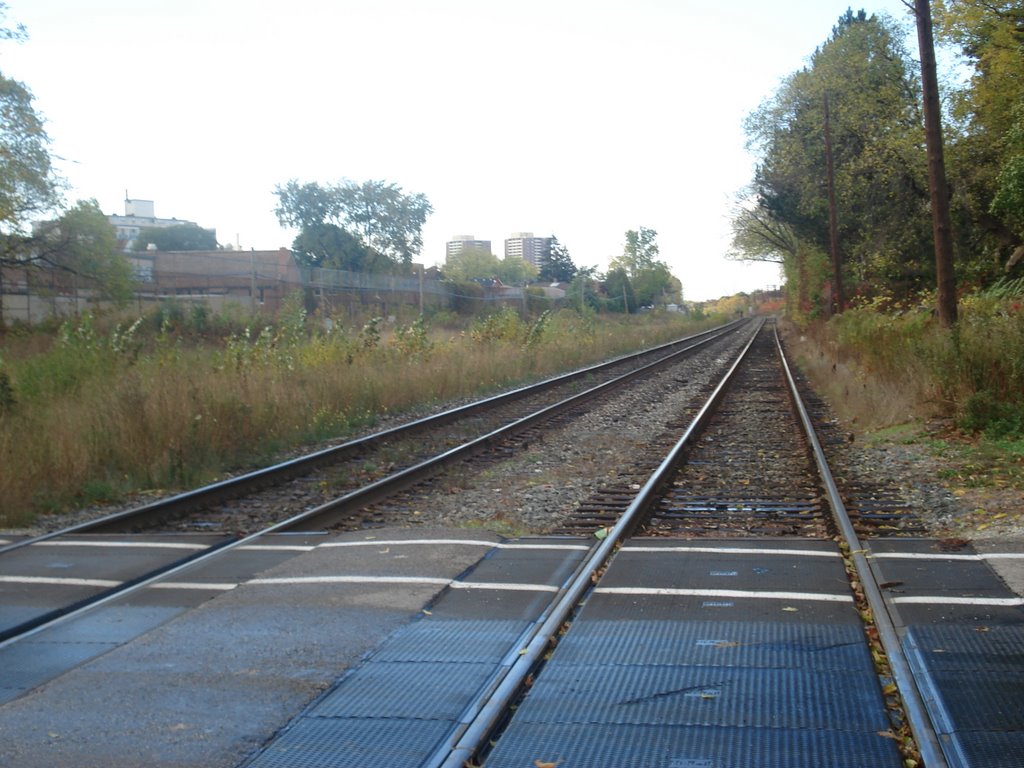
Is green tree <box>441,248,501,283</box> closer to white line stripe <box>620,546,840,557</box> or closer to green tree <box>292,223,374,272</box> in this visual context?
green tree <box>292,223,374,272</box>

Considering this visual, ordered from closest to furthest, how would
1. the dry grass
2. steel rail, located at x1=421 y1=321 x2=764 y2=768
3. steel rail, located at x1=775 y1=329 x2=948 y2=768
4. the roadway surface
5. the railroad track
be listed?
steel rail, located at x1=775 y1=329 x2=948 y2=768
steel rail, located at x1=421 y1=321 x2=764 y2=768
the roadway surface
the railroad track
the dry grass

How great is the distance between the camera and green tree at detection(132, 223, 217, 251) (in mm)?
109750

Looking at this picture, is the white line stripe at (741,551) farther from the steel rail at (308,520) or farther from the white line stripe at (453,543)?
the steel rail at (308,520)

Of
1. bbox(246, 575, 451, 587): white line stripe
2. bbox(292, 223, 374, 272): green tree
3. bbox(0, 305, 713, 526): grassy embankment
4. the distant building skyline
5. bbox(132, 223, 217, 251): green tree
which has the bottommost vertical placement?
bbox(246, 575, 451, 587): white line stripe

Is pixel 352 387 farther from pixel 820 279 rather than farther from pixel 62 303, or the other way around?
pixel 820 279

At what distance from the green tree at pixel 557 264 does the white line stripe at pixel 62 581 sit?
5148 inches

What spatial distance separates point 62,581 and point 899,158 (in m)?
31.1

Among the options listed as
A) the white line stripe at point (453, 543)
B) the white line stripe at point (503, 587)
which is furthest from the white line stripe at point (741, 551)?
the white line stripe at point (503, 587)

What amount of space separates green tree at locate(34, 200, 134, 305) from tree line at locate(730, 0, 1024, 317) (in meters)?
27.6

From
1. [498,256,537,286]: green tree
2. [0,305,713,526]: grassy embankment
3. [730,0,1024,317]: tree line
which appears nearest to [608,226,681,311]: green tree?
[498,256,537,286]: green tree

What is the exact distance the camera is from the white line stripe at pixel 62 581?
21.5 ft

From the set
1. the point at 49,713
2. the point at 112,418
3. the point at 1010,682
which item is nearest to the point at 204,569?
the point at 49,713

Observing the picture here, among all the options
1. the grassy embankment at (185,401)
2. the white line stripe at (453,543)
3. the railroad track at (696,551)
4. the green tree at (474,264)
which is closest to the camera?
the railroad track at (696,551)

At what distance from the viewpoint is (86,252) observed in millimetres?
38156
